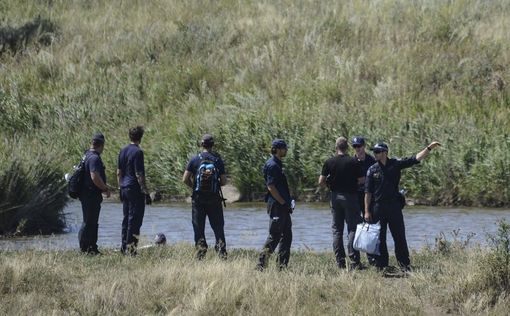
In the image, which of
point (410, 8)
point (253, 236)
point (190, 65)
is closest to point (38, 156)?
point (253, 236)

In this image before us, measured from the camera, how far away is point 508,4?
38.8 metres

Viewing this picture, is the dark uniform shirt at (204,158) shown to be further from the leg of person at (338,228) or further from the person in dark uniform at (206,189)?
the leg of person at (338,228)

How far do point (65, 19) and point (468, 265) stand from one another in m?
32.0

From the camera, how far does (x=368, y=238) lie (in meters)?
15.0

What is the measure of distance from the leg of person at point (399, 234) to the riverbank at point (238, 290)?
53 cm

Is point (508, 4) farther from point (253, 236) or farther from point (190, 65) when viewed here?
point (253, 236)

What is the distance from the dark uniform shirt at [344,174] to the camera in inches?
601

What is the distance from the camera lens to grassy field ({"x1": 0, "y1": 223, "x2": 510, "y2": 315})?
1300cm

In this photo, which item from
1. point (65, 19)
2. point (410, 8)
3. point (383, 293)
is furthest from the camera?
point (65, 19)

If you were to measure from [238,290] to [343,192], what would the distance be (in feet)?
8.93

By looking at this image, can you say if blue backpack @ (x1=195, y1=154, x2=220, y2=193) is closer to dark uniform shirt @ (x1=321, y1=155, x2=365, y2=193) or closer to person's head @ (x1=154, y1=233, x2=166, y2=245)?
dark uniform shirt @ (x1=321, y1=155, x2=365, y2=193)

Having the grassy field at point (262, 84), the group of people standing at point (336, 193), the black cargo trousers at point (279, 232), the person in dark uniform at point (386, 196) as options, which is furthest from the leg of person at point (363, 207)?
the grassy field at point (262, 84)

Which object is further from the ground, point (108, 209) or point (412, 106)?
point (412, 106)

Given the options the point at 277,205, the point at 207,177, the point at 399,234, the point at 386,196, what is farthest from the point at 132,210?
the point at 399,234
